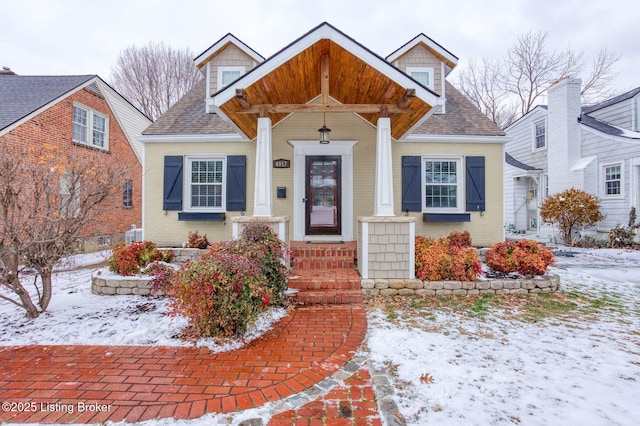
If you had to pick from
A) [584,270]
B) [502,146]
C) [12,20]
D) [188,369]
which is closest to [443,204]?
[502,146]

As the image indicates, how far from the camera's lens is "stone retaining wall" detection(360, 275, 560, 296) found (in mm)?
4879

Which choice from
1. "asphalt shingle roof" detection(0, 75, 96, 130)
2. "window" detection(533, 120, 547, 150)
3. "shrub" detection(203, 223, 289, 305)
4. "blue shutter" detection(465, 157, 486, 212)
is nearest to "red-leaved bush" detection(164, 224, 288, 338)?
"shrub" detection(203, 223, 289, 305)

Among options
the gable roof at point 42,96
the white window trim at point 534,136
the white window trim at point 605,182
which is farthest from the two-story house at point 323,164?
the white window trim at point 534,136

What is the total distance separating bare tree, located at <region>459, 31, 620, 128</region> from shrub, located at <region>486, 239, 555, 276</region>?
15815 millimetres

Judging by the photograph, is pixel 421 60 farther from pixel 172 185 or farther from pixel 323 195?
pixel 172 185

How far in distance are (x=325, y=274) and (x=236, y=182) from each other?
3572 mm

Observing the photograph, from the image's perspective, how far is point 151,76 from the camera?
64.5 ft

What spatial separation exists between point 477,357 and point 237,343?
7.70 ft

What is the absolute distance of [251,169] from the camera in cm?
752

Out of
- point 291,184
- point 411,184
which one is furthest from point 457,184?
point 291,184

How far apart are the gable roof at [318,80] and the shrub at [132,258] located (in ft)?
9.69

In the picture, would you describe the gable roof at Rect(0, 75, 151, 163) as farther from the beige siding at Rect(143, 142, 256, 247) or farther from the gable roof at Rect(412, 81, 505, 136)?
the gable roof at Rect(412, 81, 505, 136)

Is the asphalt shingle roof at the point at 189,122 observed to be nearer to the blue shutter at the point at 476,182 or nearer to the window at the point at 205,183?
the window at the point at 205,183

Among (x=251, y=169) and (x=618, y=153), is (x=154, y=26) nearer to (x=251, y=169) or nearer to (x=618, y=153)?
(x=251, y=169)
